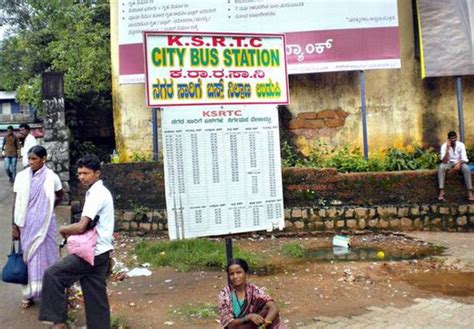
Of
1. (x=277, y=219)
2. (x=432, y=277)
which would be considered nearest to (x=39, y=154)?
(x=277, y=219)

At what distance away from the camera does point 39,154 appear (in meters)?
4.43

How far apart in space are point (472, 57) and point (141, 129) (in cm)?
649

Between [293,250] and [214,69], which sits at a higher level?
[214,69]

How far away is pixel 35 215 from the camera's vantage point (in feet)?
14.6

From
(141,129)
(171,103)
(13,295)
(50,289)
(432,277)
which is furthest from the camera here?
(141,129)

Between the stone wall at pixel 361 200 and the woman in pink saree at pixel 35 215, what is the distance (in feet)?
13.0

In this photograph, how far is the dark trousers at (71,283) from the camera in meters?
3.56

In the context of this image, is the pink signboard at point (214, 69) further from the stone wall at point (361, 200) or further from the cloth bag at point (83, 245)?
the stone wall at point (361, 200)

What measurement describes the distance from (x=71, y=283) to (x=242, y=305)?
4.28ft

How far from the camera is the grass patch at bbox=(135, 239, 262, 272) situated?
6430 millimetres

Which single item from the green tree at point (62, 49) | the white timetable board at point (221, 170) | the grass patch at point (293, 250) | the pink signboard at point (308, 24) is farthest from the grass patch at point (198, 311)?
the green tree at point (62, 49)

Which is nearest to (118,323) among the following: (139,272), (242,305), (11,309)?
(11,309)

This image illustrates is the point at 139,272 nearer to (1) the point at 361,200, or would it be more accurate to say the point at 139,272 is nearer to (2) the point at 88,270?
(2) the point at 88,270

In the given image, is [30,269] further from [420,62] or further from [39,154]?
[420,62]
